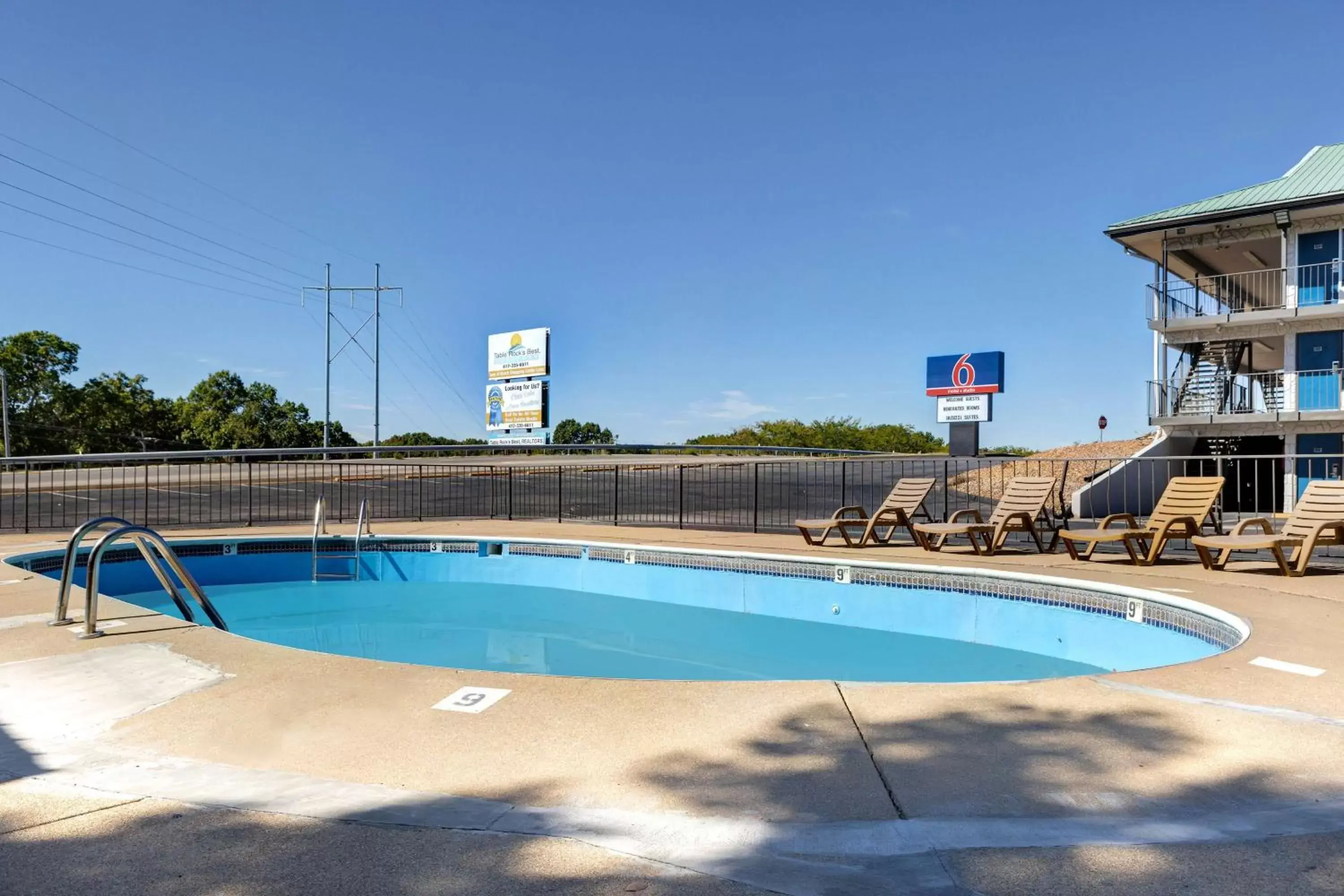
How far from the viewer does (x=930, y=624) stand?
8.00 meters

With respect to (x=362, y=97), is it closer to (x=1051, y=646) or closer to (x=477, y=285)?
(x=477, y=285)

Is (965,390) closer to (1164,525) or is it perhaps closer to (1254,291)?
(1254,291)

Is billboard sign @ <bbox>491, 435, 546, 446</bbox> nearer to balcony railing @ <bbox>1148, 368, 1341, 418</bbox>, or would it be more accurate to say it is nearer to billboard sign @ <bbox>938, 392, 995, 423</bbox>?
billboard sign @ <bbox>938, 392, 995, 423</bbox>

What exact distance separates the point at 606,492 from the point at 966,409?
1400 cm

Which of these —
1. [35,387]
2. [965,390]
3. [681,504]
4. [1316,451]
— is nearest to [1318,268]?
[1316,451]

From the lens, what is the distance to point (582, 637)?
27.0ft

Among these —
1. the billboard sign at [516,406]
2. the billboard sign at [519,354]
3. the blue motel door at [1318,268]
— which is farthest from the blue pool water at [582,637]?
the billboard sign at [519,354]

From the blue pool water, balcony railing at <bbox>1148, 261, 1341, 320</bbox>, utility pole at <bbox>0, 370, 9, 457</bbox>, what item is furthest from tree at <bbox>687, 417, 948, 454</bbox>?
the blue pool water

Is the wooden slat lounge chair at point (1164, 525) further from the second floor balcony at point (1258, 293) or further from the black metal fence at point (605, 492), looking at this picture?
the second floor balcony at point (1258, 293)

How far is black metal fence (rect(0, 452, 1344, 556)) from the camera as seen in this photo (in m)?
14.5

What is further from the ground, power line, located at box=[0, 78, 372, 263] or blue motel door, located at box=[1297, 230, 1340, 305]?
power line, located at box=[0, 78, 372, 263]

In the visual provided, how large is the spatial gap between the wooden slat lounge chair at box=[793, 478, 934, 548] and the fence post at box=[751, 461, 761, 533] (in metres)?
0.91

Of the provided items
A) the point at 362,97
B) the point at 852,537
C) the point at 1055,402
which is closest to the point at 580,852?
the point at 852,537

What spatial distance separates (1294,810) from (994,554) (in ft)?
24.9
